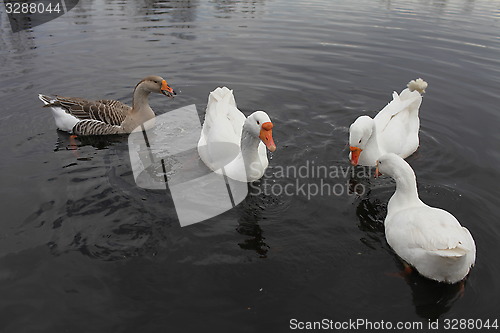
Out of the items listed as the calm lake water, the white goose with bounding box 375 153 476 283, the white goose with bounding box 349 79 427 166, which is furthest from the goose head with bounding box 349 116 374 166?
the white goose with bounding box 375 153 476 283

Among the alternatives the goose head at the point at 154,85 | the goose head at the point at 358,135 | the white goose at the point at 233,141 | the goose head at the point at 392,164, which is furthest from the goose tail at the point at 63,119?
the goose head at the point at 392,164

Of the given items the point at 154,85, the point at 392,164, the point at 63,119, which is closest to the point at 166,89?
the point at 154,85

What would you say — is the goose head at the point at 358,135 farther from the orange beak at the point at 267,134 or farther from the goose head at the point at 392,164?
the orange beak at the point at 267,134

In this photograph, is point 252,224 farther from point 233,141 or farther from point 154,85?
point 154,85

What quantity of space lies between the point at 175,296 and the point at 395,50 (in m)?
13.6

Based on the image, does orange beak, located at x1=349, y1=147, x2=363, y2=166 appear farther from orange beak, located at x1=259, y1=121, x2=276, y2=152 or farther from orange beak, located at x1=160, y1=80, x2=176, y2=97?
orange beak, located at x1=160, y1=80, x2=176, y2=97

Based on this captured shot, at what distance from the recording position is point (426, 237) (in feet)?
15.1

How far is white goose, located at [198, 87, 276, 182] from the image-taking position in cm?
609

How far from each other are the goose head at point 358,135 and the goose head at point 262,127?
1.59 metres

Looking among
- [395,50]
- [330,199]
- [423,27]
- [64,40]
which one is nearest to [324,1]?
[423,27]

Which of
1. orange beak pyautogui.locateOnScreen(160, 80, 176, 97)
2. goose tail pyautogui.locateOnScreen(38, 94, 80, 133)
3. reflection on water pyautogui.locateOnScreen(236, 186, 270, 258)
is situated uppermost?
orange beak pyautogui.locateOnScreen(160, 80, 176, 97)

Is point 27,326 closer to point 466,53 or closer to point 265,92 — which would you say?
point 265,92

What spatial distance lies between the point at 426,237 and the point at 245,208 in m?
2.65

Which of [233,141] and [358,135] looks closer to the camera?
[358,135]
